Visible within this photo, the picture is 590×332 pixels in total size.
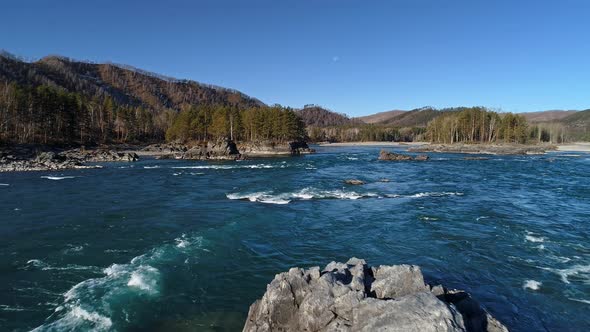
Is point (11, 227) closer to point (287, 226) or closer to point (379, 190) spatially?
point (287, 226)

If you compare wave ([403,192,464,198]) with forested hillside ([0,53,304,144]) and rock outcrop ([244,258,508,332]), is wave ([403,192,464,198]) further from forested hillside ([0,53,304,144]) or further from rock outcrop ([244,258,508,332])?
forested hillside ([0,53,304,144])

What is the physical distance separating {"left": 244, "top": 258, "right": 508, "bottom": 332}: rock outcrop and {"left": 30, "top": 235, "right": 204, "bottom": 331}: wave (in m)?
6.03

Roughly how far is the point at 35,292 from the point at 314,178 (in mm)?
41917

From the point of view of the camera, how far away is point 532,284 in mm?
16922

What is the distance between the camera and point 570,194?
40.9m

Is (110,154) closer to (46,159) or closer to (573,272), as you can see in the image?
(46,159)

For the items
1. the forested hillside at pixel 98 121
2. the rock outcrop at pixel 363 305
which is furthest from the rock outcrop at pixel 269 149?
the rock outcrop at pixel 363 305

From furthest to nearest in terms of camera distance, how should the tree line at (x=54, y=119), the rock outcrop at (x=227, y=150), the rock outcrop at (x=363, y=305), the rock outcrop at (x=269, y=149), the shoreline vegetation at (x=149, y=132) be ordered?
the rock outcrop at (x=269, y=149) < the rock outcrop at (x=227, y=150) < the tree line at (x=54, y=119) < the shoreline vegetation at (x=149, y=132) < the rock outcrop at (x=363, y=305)

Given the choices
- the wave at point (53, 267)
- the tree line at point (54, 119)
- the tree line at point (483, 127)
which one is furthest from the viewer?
the tree line at point (483, 127)

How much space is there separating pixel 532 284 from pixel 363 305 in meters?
11.6

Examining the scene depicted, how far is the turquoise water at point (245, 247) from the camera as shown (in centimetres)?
1474

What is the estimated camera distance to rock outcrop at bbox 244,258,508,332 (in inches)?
339

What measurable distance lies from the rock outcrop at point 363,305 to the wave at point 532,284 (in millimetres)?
7371

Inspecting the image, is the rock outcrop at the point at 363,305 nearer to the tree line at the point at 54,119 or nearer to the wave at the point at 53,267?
the wave at the point at 53,267
